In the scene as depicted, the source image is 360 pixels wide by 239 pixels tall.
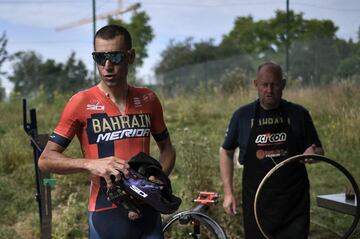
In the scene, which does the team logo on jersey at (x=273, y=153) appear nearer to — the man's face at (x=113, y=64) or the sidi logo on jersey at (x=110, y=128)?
the sidi logo on jersey at (x=110, y=128)

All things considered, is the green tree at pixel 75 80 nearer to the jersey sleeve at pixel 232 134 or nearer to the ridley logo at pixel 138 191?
the jersey sleeve at pixel 232 134

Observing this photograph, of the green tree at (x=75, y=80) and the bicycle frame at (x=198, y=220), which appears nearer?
the bicycle frame at (x=198, y=220)

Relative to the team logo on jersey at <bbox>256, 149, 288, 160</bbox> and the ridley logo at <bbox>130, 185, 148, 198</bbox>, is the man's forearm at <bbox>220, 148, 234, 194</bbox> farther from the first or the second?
the ridley logo at <bbox>130, 185, 148, 198</bbox>

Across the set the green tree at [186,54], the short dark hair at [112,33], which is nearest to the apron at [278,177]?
the short dark hair at [112,33]

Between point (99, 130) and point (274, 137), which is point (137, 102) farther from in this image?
point (274, 137)

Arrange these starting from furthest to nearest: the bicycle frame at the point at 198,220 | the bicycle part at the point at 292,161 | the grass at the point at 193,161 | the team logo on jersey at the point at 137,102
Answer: the grass at the point at 193,161 → the bicycle frame at the point at 198,220 → the bicycle part at the point at 292,161 → the team logo on jersey at the point at 137,102

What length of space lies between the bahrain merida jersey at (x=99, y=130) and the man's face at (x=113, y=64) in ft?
0.33

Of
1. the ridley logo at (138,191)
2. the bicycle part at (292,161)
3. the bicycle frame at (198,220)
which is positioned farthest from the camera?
the bicycle frame at (198,220)

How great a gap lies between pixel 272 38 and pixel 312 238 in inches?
2100

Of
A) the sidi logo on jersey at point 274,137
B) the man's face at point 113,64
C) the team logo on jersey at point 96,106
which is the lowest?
the sidi logo on jersey at point 274,137

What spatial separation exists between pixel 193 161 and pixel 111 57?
152 inches

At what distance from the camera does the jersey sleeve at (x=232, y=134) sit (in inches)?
160

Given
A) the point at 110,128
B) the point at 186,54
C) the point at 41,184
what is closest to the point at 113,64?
the point at 110,128

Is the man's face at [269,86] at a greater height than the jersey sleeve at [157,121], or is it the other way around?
the man's face at [269,86]
